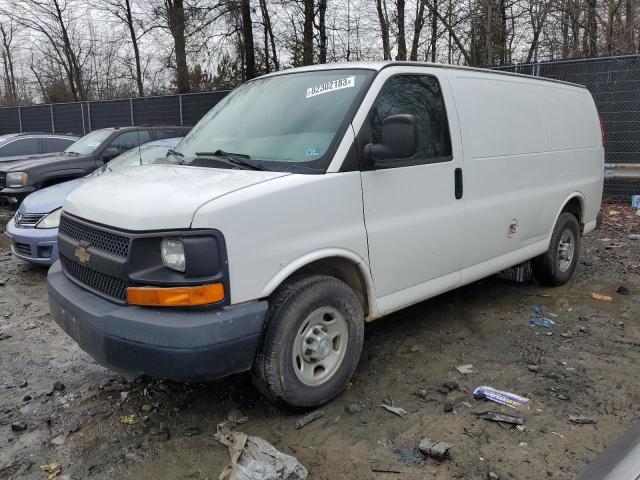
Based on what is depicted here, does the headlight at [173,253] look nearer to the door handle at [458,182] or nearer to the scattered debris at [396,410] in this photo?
the scattered debris at [396,410]

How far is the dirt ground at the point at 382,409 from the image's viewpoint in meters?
2.89

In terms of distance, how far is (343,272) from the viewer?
3.50 meters

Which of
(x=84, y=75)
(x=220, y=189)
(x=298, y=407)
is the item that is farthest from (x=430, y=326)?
(x=84, y=75)

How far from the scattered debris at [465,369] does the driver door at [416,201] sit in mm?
569

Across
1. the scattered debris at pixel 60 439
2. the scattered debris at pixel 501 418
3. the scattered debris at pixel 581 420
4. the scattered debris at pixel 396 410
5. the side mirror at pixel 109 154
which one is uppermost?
the side mirror at pixel 109 154

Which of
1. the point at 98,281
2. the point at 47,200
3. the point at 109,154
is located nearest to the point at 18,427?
the point at 98,281

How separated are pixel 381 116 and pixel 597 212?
3.95 metres

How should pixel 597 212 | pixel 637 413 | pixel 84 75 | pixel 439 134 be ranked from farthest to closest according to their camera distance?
pixel 84 75 → pixel 597 212 → pixel 439 134 → pixel 637 413

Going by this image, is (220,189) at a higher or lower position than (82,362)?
higher

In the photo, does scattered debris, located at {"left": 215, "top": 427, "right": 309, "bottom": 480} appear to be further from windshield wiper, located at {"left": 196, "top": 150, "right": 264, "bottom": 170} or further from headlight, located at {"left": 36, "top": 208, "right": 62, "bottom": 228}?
headlight, located at {"left": 36, "top": 208, "right": 62, "bottom": 228}

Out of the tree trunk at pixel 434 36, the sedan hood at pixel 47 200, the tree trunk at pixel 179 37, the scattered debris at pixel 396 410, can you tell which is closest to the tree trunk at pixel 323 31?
the tree trunk at pixel 434 36

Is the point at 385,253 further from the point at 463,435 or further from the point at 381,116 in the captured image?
the point at 463,435

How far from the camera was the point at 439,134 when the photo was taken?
401 cm

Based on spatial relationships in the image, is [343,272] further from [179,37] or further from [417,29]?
[179,37]
